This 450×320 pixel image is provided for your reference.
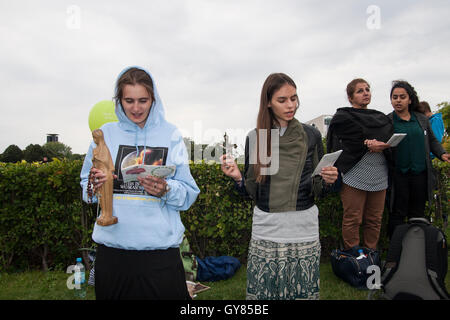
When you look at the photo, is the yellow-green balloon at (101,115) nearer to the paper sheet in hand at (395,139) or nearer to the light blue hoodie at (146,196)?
the light blue hoodie at (146,196)

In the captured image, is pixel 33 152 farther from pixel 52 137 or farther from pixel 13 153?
pixel 52 137

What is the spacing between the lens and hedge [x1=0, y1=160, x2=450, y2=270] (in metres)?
4.50

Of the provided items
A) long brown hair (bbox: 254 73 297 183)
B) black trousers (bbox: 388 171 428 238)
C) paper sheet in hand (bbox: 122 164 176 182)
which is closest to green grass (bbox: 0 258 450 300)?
black trousers (bbox: 388 171 428 238)

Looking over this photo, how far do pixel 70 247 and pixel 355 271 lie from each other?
4050 mm

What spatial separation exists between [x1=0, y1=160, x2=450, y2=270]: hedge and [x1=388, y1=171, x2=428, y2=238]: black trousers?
90cm

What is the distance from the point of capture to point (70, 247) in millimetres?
4727

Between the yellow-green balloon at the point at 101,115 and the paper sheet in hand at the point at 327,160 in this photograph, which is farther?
the yellow-green balloon at the point at 101,115

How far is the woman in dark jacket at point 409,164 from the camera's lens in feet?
12.8

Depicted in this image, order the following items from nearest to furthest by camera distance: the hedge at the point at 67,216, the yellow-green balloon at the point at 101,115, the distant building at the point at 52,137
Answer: the yellow-green balloon at the point at 101,115 < the hedge at the point at 67,216 < the distant building at the point at 52,137

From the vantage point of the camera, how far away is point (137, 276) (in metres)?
1.88

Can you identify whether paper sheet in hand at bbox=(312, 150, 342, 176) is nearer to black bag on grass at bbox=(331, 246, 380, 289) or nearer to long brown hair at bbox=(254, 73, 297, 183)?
long brown hair at bbox=(254, 73, 297, 183)

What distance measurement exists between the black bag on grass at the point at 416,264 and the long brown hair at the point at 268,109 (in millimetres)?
1918

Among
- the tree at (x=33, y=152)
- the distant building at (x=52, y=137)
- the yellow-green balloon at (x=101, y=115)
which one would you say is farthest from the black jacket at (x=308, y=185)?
the distant building at (x=52, y=137)

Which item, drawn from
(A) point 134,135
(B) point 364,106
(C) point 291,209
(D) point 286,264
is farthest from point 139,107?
(B) point 364,106
